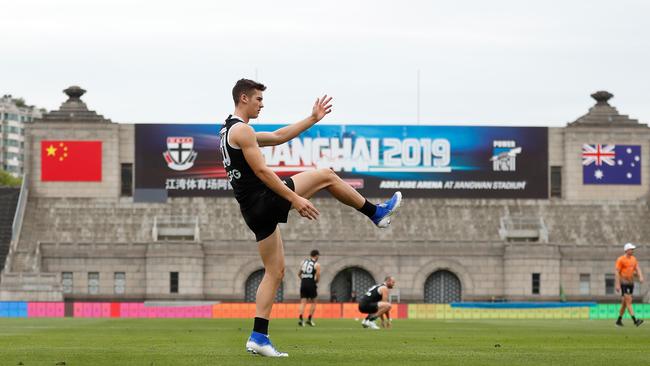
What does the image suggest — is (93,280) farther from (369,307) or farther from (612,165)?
(369,307)

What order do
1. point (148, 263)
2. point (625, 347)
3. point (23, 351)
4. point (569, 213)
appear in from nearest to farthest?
point (23, 351) < point (625, 347) < point (148, 263) < point (569, 213)

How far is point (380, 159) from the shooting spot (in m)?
79.1

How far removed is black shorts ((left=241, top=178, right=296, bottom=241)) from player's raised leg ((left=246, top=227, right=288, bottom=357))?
0.43 ft

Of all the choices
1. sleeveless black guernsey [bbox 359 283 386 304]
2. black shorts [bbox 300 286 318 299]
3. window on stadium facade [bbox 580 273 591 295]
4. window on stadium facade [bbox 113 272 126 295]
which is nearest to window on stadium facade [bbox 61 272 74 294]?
window on stadium facade [bbox 113 272 126 295]

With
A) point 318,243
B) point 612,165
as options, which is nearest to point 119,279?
point 318,243

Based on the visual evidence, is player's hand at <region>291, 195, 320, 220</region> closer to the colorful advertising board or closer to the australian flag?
the colorful advertising board

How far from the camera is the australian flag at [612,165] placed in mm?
80188

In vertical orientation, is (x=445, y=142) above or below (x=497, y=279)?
above

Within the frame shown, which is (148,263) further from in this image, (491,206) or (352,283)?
(491,206)

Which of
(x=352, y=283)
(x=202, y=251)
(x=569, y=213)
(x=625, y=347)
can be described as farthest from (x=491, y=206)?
(x=625, y=347)

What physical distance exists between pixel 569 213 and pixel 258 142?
66115 mm

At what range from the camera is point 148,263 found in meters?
72.9

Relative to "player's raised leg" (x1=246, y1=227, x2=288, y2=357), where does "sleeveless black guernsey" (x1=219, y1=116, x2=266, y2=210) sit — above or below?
above

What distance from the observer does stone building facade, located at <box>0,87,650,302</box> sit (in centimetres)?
7325
